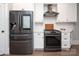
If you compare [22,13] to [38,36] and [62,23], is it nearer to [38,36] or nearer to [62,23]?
[38,36]

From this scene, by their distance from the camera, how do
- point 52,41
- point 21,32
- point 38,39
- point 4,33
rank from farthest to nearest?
point 52,41, point 38,39, point 21,32, point 4,33

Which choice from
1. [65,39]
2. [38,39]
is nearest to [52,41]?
[65,39]

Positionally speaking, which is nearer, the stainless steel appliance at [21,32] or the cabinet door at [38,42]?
the stainless steel appliance at [21,32]

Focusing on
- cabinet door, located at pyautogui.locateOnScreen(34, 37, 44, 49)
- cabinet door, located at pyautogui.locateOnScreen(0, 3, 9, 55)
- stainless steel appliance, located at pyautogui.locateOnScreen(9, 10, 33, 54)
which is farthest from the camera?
cabinet door, located at pyautogui.locateOnScreen(34, 37, 44, 49)

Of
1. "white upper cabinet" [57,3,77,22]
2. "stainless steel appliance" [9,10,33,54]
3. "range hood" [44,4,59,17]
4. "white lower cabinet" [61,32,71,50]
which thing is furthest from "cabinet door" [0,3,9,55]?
"white lower cabinet" [61,32,71,50]

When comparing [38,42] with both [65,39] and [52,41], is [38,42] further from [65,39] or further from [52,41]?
[65,39]

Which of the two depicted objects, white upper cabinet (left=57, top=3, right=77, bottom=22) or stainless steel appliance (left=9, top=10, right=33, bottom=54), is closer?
stainless steel appliance (left=9, top=10, right=33, bottom=54)

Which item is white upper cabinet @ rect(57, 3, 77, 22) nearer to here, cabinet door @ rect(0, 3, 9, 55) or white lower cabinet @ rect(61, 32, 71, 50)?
white lower cabinet @ rect(61, 32, 71, 50)

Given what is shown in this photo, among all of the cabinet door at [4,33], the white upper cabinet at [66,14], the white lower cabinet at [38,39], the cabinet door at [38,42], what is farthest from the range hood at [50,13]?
the cabinet door at [4,33]

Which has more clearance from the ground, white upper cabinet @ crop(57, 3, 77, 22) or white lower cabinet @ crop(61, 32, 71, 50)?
white upper cabinet @ crop(57, 3, 77, 22)

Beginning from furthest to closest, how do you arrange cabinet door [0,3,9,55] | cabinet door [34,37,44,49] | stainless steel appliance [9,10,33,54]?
cabinet door [34,37,44,49] < stainless steel appliance [9,10,33,54] < cabinet door [0,3,9,55]

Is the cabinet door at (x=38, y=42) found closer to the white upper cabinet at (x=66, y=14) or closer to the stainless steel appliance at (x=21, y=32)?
the stainless steel appliance at (x=21, y=32)

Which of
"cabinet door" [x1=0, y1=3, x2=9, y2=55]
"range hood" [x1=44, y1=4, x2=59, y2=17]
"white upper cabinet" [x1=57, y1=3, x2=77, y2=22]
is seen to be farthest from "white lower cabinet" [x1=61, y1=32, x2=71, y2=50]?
"cabinet door" [x1=0, y1=3, x2=9, y2=55]

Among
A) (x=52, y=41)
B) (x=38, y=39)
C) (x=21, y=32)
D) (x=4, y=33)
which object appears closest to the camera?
(x=4, y=33)
